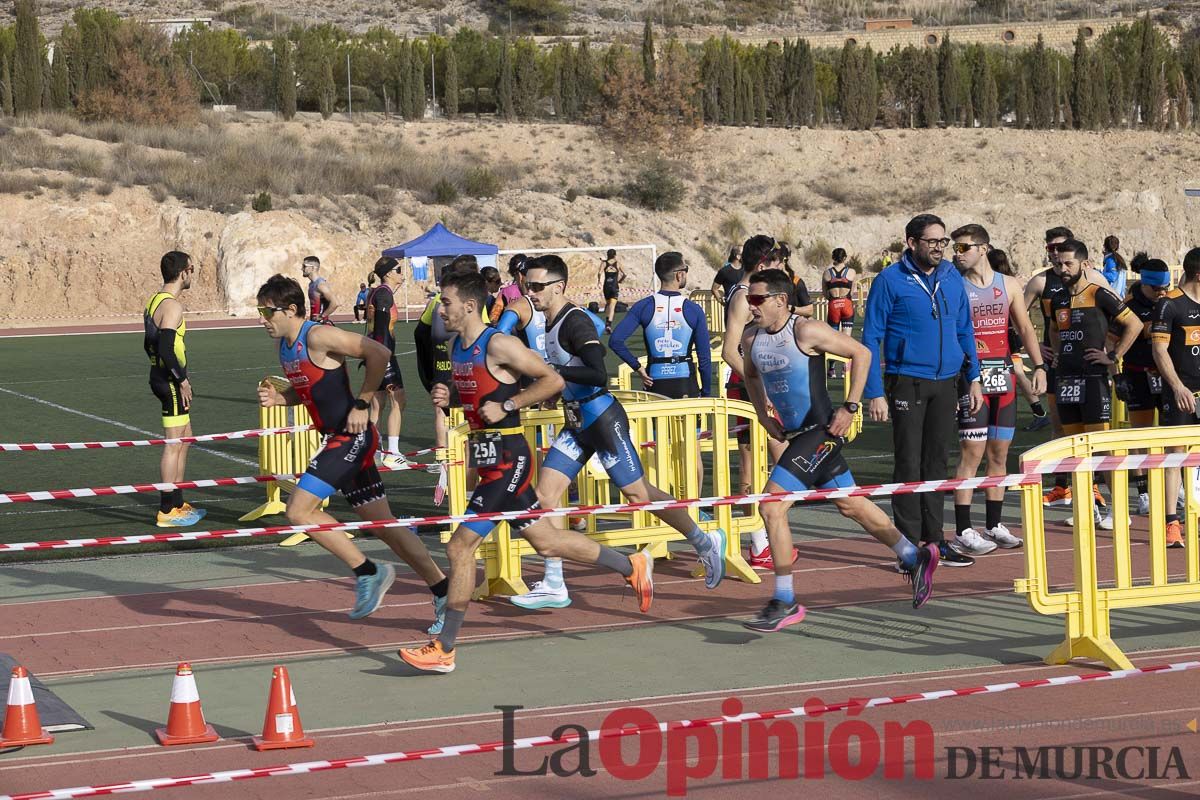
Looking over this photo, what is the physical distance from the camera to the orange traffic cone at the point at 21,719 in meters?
6.34

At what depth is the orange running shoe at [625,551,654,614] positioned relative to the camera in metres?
8.49

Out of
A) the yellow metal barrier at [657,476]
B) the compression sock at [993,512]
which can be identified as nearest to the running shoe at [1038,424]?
the compression sock at [993,512]

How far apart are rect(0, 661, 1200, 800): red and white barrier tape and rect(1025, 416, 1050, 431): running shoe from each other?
35.2ft

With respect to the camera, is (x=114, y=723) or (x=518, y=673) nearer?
(x=114, y=723)

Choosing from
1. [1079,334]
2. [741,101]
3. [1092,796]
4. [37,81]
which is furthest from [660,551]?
[741,101]

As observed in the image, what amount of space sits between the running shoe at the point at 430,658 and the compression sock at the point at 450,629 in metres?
0.03

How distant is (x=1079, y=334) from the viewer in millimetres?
11000

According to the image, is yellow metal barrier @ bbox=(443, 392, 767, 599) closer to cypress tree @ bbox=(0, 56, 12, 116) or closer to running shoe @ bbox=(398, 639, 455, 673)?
running shoe @ bbox=(398, 639, 455, 673)

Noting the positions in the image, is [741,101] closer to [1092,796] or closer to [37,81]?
[37,81]

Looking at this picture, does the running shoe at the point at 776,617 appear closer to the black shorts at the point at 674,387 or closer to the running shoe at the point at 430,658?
the running shoe at the point at 430,658

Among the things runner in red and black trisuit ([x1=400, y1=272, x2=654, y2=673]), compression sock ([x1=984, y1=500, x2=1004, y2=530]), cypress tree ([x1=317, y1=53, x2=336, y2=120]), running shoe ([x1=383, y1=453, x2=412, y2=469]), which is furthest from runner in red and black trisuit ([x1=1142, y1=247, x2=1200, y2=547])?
cypress tree ([x1=317, y1=53, x2=336, y2=120])

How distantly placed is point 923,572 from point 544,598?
2.24 metres

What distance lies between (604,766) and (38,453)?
13.0 metres

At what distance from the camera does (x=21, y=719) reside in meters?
6.36
